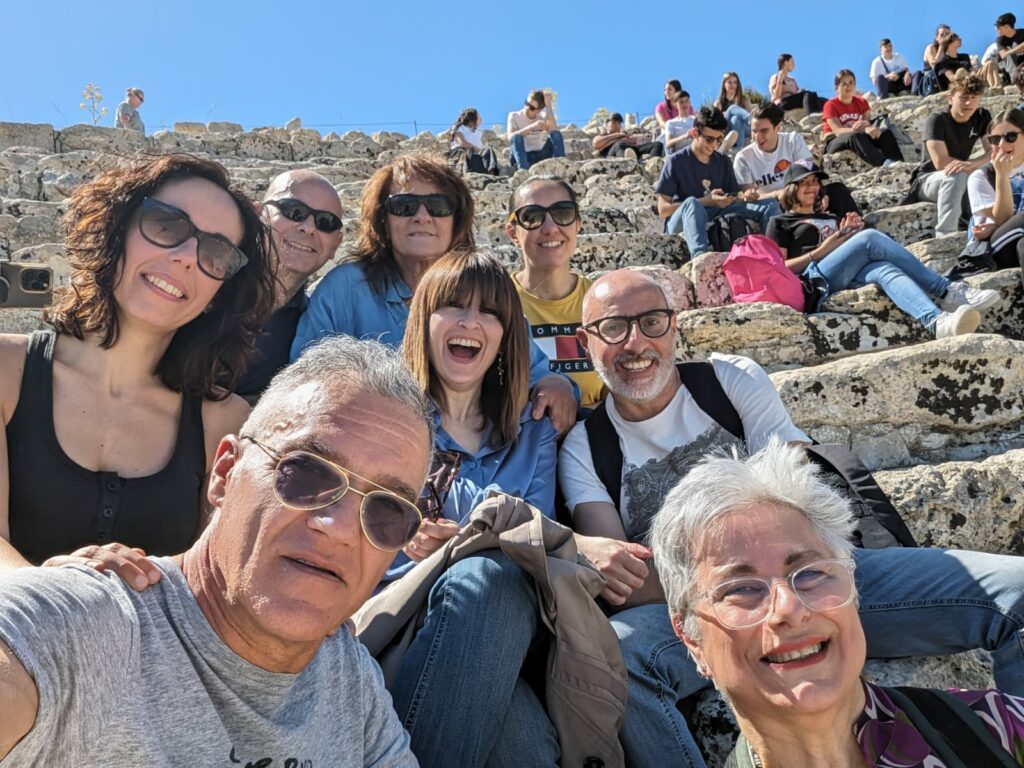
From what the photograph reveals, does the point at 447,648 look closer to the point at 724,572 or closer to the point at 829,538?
the point at 724,572

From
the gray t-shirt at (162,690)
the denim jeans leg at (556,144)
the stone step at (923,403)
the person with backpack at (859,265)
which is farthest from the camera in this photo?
the denim jeans leg at (556,144)

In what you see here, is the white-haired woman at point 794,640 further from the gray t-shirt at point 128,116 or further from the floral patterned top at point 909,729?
the gray t-shirt at point 128,116

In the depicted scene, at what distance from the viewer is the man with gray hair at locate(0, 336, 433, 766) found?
1070 mm

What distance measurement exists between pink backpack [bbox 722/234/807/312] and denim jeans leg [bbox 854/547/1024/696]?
246 cm

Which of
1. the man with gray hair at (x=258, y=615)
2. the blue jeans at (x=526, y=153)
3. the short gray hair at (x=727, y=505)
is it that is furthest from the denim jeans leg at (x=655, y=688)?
the blue jeans at (x=526, y=153)

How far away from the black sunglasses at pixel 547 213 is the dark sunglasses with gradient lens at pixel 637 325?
988 millimetres

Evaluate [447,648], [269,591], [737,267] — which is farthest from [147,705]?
[737,267]

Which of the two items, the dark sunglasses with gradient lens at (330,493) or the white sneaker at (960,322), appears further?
the white sneaker at (960,322)

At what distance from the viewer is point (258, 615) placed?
A: 1298mm

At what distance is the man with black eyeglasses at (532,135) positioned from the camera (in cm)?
1054

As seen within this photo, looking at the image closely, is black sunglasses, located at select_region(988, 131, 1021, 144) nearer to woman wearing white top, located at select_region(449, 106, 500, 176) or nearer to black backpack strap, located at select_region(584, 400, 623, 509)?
black backpack strap, located at select_region(584, 400, 623, 509)

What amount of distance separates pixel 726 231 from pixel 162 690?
17.3 feet

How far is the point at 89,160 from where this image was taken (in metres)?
8.14

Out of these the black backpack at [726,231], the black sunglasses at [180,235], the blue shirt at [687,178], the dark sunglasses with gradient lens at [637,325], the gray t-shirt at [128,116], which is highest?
the gray t-shirt at [128,116]
